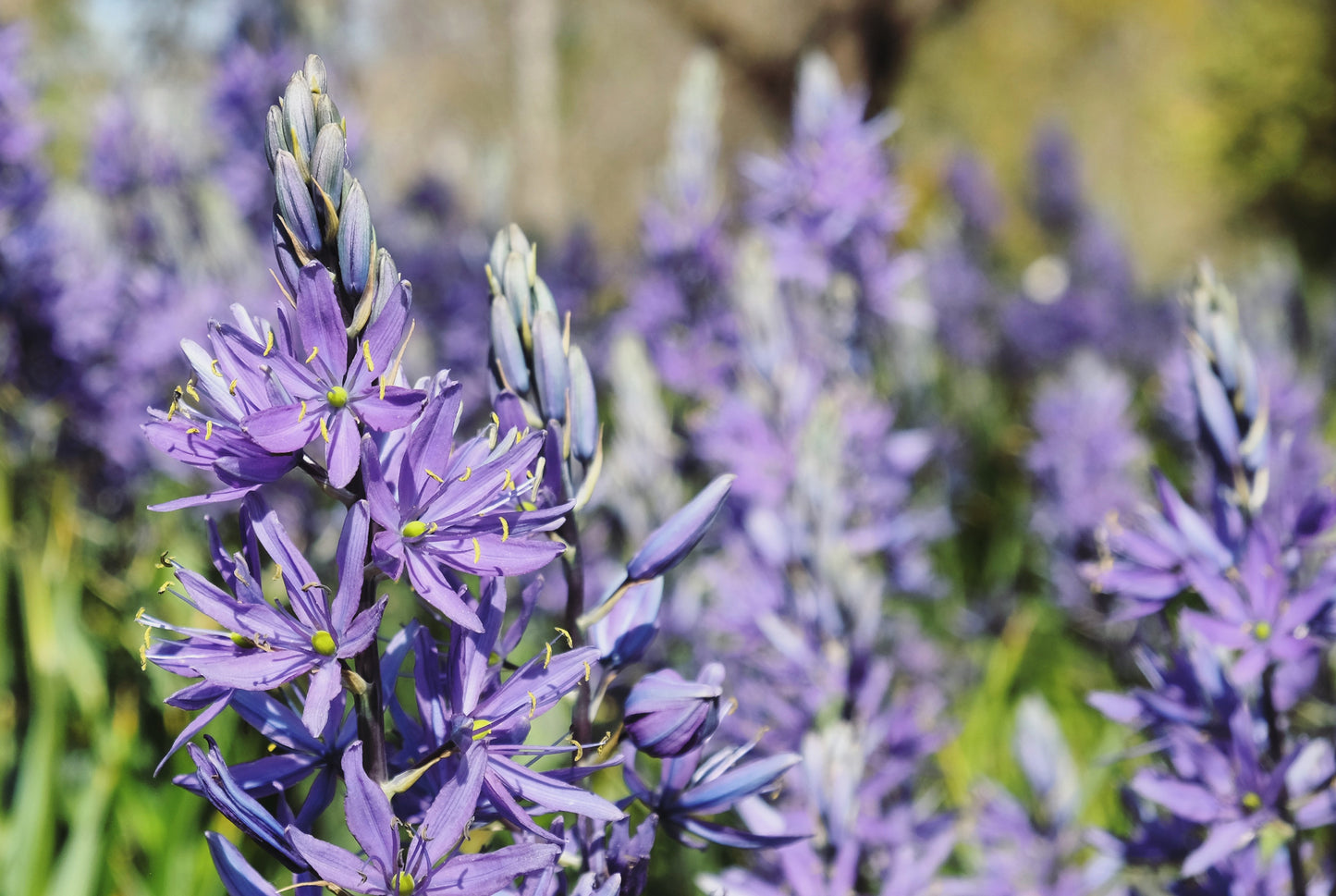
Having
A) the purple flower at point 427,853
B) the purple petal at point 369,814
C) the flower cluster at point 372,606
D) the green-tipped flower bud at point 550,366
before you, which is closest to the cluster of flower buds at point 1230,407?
the flower cluster at point 372,606

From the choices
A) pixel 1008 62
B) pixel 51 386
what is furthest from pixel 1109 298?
pixel 1008 62

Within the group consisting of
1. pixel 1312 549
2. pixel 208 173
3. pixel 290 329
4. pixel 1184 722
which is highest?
pixel 208 173

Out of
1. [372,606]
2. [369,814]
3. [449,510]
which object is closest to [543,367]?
[449,510]

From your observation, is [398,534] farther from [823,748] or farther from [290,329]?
[823,748]

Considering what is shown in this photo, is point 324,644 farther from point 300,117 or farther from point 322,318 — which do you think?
point 300,117

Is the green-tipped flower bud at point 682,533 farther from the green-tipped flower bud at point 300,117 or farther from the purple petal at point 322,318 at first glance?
the green-tipped flower bud at point 300,117

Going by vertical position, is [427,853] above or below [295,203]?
below

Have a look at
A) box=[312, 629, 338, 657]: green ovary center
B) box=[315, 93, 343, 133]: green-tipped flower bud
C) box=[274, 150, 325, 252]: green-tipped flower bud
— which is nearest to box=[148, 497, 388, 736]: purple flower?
box=[312, 629, 338, 657]: green ovary center
